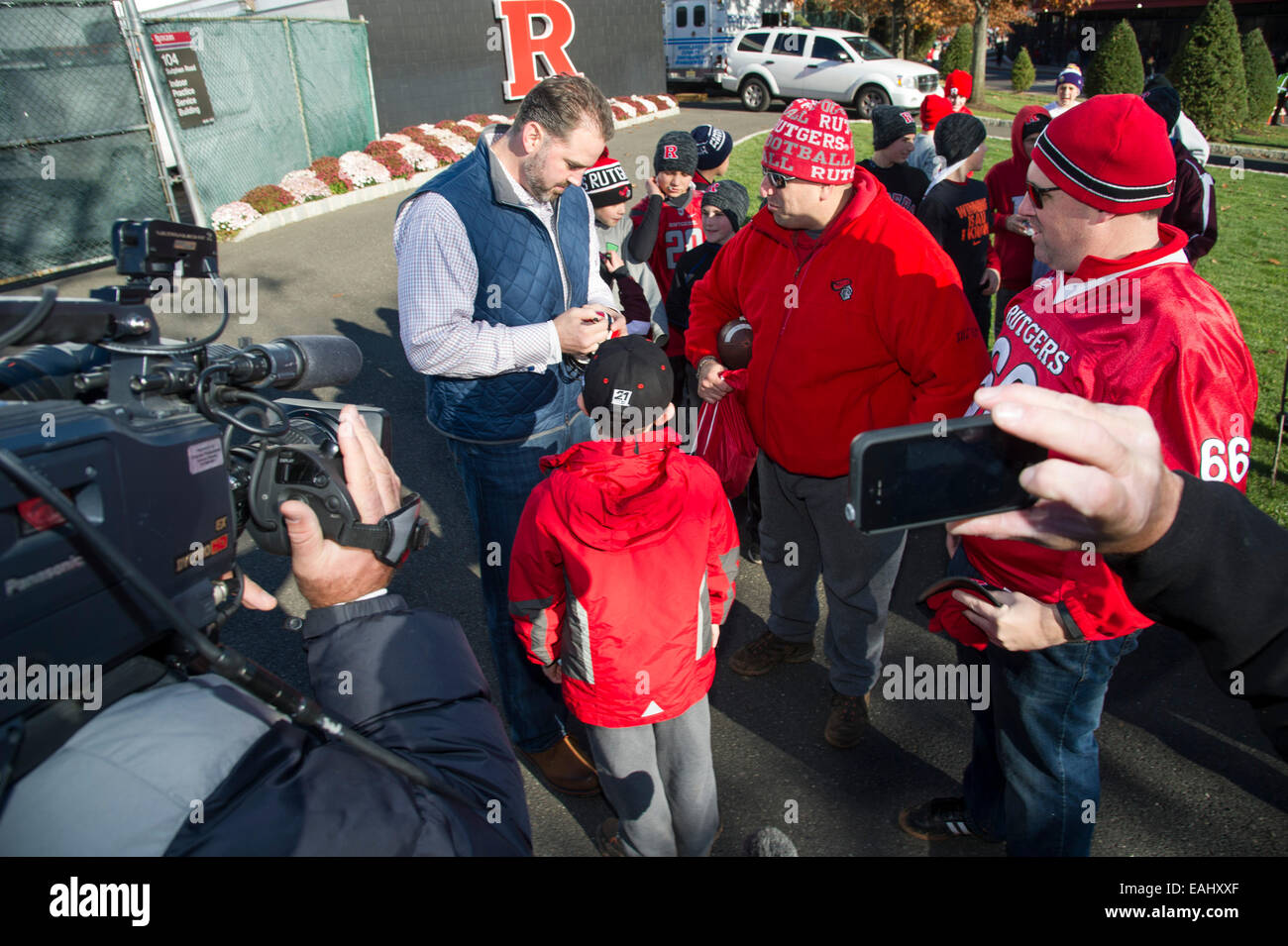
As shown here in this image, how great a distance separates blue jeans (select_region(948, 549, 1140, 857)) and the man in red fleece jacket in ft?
2.10

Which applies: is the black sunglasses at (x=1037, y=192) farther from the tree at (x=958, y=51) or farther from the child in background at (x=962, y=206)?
the tree at (x=958, y=51)

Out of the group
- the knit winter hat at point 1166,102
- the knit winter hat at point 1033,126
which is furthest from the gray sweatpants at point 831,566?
the knit winter hat at point 1166,102

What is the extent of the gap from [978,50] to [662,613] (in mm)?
26645

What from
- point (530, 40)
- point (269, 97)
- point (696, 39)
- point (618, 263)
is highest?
point (696, 39)

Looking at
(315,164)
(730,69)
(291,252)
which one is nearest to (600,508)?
(291,252)

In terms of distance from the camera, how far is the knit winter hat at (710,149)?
229 inches

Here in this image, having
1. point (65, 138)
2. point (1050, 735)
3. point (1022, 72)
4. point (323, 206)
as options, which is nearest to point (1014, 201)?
point (1050, 735)

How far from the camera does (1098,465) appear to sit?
100 cm

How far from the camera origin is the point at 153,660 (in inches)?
45.8

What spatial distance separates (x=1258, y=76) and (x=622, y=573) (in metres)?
23.5

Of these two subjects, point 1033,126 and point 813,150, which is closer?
point 813,150

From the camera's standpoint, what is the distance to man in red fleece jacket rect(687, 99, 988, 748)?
2.63 meters

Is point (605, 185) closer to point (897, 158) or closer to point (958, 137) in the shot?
point (958, 137)

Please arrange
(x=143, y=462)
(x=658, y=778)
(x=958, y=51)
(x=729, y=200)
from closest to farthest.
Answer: (x=143, y=462)
(x=658, y=778)
(x=729, y=200)
(x=958, y=51)
